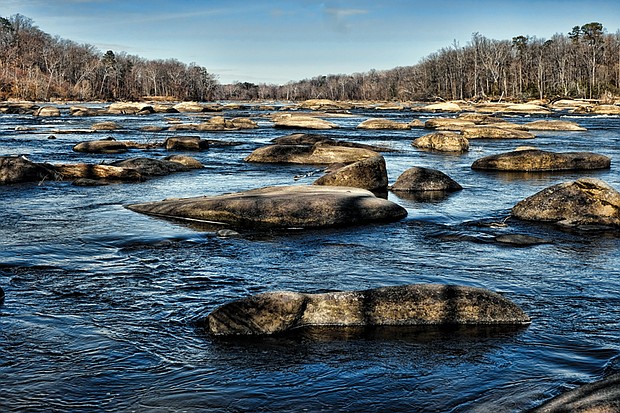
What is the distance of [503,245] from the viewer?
891 centimetres

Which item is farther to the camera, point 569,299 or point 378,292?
point 569,299

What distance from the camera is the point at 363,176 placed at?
13.8 m

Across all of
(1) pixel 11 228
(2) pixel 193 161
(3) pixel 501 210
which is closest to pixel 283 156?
(2) pixel 193 161

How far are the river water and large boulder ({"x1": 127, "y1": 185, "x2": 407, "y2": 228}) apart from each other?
34 cm

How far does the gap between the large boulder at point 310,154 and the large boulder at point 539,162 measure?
128 inches

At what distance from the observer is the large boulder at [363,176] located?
44.8 feet

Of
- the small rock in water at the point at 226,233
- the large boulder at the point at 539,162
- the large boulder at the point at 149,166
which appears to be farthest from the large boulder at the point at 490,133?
the small rock in water at the point at 226,233

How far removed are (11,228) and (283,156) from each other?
35.4 feet

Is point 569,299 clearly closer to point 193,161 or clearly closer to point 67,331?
point 67,331

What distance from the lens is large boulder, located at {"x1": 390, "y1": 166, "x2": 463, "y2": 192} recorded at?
13.9m

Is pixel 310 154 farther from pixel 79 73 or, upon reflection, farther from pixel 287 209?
pixel 79 73

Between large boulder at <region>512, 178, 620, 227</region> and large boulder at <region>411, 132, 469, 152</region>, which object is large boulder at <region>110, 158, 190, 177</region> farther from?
large boulder at <region>411, 132, 469, 152</region>

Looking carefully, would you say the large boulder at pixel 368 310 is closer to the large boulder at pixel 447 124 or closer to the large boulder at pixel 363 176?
the large boulder at pixel 363 176

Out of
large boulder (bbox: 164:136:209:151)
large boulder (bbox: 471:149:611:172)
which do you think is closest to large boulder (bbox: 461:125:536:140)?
large boulder (bbox: 471:149:611:172)
